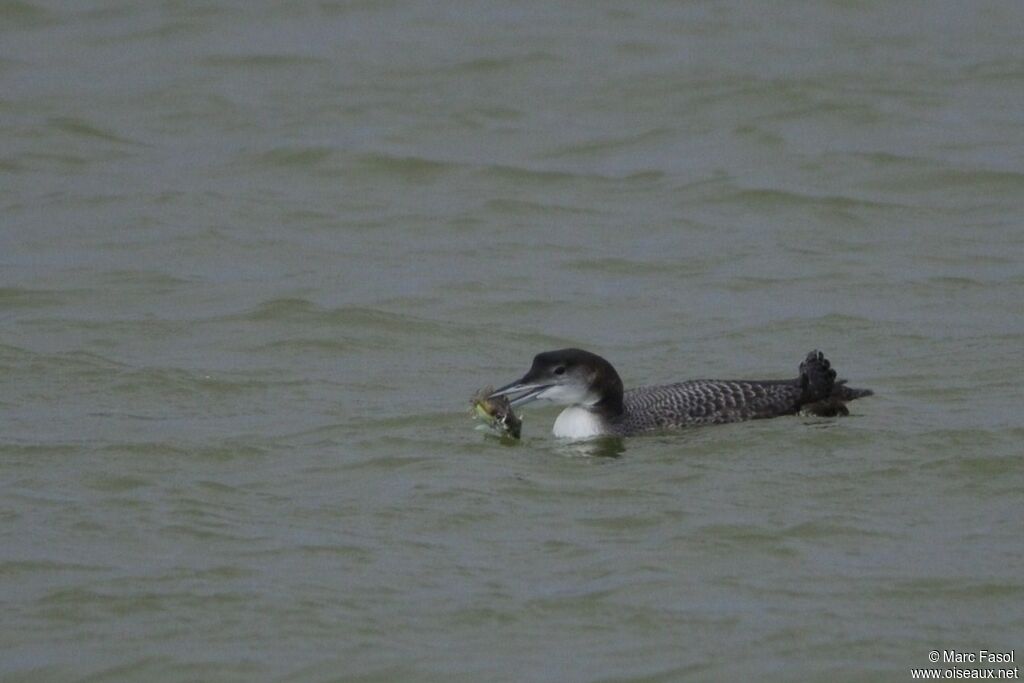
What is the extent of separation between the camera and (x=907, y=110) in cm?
1617

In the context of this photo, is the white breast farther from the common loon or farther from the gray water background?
the gray water background

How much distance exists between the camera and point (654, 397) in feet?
29.9

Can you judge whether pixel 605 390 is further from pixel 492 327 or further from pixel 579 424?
pixel 492 327

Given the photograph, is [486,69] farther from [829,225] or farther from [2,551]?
[2,551]

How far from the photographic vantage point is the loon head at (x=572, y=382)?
Answer: 8.78 m

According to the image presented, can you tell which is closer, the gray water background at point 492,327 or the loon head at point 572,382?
the gray water background at point 492,327

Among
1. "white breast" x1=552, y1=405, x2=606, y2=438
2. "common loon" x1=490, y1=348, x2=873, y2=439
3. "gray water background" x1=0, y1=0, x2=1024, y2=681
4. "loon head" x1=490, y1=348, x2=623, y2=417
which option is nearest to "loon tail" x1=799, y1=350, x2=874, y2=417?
"common loon" x1=490, y1=348, x2=873, y2=439

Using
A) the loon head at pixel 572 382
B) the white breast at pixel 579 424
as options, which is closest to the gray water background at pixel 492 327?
the white breast at pixel 579 424

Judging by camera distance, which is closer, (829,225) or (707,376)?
(707,376)

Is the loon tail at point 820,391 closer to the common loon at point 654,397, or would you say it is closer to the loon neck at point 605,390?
the common loon at point 654,397

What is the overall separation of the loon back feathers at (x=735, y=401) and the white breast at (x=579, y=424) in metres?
0.11

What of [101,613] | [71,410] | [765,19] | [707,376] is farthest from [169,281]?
[765,19]

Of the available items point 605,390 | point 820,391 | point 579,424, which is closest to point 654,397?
point 605,390

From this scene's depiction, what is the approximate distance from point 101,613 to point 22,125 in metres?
10.2
